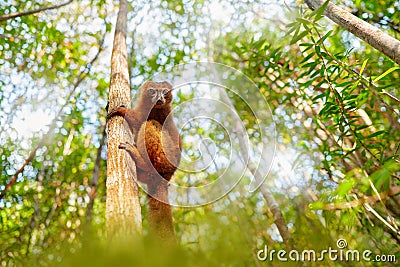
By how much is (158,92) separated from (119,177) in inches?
53.4

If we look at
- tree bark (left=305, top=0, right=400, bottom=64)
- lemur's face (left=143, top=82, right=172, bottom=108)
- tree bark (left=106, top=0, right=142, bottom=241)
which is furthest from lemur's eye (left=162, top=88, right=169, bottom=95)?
tree bark (left=305, top=0, right=400, bottom=64)

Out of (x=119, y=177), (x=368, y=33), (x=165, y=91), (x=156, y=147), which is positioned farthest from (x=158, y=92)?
(x=368, y=33)

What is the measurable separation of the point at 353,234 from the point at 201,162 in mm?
2850

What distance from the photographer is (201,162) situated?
263 centimetres

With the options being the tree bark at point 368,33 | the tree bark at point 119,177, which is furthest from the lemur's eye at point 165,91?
the tree bark at point 368,33

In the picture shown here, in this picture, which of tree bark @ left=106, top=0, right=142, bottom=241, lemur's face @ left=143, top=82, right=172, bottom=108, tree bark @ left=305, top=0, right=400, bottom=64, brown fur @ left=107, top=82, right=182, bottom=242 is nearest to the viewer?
tree bark @ left=106, top=0, right=142, bottom=241

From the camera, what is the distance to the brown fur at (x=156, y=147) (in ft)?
7.05

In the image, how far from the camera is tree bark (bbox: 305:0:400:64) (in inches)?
59.2

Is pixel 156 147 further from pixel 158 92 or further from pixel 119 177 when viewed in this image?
pixel 119 177

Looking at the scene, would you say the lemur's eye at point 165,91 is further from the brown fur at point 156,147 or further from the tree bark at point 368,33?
the tree bark at point 368,33

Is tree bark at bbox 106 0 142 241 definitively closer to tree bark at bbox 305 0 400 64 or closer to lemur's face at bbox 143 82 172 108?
lemur's face at bbox 143 82 172 108

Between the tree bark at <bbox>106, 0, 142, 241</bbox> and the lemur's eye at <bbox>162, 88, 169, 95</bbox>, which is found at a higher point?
the lemur's eye at <bbox>162, 88, 169, 95</bbox>

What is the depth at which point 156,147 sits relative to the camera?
102 inches

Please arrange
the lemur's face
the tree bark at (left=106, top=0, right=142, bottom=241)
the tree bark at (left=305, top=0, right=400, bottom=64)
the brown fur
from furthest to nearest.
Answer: the lemur's face
the brown fur
the tree bark at (left=305, top=0, right=400, bottom=64)
the tree bark at (left=106, top=0, right=142, bottom=241)
